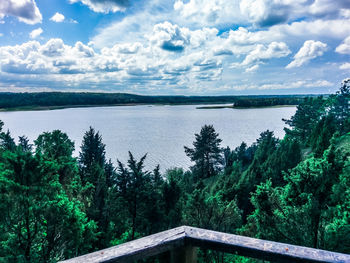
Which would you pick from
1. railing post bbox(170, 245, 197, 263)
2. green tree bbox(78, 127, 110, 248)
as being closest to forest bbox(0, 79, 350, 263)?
green tree bbox(78, 127, 110, 248)

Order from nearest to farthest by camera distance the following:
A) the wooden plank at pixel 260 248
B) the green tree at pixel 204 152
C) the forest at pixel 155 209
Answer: the wooden plank at pixel 260 248 → the forest at pixel 155 209 → the green tree at pixel 204 152

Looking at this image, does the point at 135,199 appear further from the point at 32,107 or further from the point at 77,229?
the point at 32,107

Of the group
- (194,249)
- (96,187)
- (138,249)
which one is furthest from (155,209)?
(138,249)

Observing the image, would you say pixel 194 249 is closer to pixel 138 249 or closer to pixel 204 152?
pixel 138 249

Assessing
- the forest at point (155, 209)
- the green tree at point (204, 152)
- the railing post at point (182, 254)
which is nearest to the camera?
the railing post at point (182, 254)

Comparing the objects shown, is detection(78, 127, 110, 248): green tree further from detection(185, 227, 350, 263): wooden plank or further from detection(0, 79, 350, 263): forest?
detection(185, 227, 350, 263): wooden plank

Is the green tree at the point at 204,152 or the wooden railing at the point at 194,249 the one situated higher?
the wooden railing at the point at 194,249

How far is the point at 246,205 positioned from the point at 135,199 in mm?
12785

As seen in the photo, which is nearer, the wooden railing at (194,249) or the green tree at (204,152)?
the wooden railing at (194,249)

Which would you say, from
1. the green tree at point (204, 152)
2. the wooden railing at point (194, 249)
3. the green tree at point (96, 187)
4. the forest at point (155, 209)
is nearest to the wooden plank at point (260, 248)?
the wooden railing at point (194, 249)

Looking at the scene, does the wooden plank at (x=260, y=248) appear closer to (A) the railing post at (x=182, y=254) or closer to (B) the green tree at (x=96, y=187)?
(A) the railing post at (x=182, y=254)

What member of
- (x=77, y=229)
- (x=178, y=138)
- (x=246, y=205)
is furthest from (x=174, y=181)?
(x=178, y=138)

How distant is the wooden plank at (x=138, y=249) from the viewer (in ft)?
5.09

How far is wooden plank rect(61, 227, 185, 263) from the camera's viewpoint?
1.55 meters
